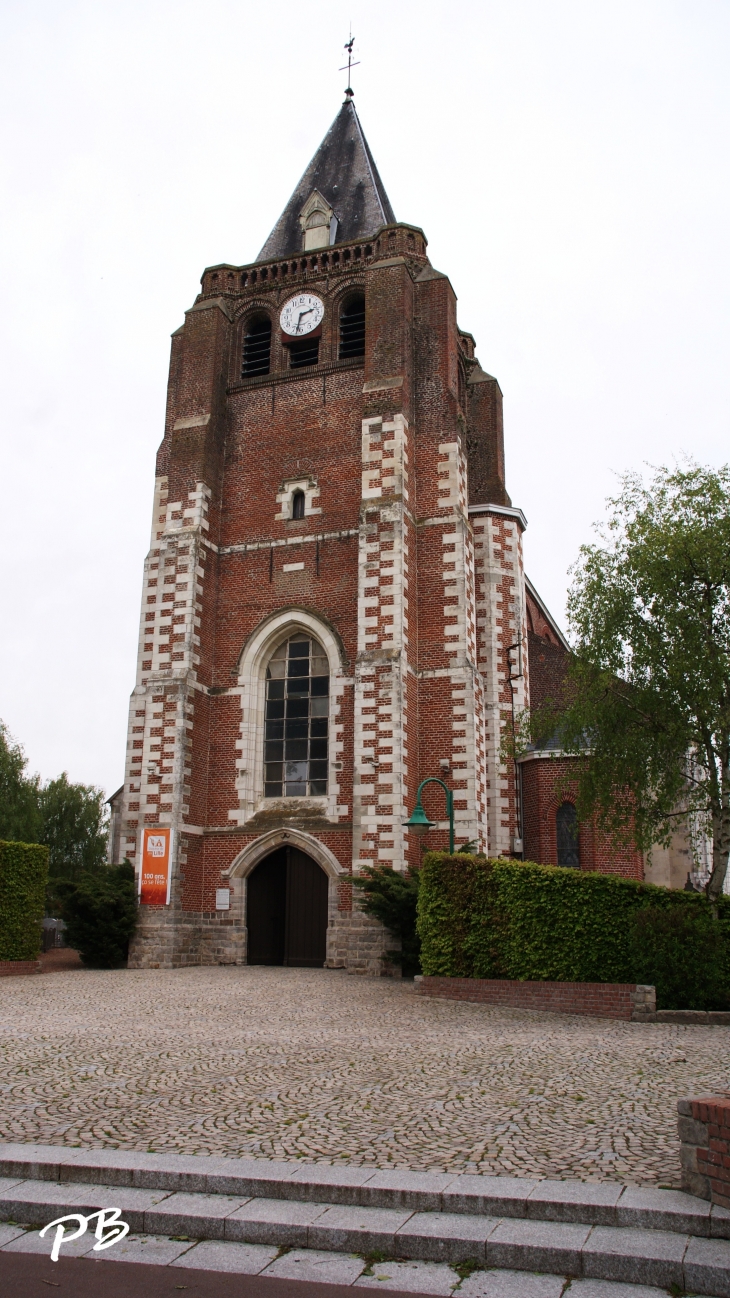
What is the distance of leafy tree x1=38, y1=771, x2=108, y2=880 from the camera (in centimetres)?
4250

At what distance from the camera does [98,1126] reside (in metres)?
6.82

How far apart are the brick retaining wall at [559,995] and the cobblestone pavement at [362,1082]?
439 mm

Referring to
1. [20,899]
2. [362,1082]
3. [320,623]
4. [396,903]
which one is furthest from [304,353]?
[362,1082]

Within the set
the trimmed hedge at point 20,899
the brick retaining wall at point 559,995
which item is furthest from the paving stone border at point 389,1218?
the trimmed hedge at point 20,899

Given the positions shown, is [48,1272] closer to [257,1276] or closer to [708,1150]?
[257,1276]

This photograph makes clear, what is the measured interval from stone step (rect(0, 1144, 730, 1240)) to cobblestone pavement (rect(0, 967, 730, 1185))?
0.95 feet

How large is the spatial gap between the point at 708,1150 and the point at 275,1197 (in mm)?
2306

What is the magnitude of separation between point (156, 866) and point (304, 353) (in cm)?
1375

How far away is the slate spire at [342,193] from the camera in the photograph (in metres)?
28.3

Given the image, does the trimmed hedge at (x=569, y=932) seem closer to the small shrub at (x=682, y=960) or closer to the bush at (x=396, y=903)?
the small shrub at (x=682, y=960)

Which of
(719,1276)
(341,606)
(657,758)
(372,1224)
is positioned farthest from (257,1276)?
(341,606)

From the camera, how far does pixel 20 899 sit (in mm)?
18875

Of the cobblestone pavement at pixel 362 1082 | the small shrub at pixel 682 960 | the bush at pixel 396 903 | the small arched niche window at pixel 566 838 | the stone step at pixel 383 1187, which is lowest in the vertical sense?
the stone step at pixel 383 1187

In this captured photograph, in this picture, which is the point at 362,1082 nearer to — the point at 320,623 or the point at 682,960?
the point at 682,960
